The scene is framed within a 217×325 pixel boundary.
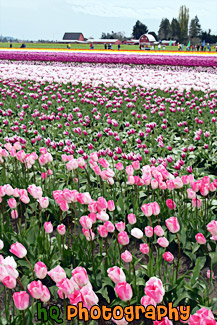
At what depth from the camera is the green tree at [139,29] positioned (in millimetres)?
118562

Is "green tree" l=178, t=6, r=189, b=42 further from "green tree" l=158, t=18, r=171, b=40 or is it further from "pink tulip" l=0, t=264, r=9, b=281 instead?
"pink tulip" l=0, t=264, r=9, b=281

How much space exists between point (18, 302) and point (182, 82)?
439 inches

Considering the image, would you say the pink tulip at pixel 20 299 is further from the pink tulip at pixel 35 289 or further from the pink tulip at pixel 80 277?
the pink tulip at pixel 80 277

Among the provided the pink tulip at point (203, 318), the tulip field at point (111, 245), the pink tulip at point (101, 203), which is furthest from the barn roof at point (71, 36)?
the pink tulip at point (203, 318)

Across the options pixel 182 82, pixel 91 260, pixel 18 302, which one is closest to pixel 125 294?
pixel 18 302

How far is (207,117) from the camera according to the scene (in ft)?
27.5

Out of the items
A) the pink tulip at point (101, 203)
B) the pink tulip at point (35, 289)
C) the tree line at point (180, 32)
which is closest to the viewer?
the pink tulip at point (35, 289)

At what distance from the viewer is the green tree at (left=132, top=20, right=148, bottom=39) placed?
4668 inches

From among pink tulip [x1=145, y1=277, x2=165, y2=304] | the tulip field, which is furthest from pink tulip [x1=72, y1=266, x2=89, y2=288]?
pink tulip [x1=145, y1=277, x2=165, y2=304]

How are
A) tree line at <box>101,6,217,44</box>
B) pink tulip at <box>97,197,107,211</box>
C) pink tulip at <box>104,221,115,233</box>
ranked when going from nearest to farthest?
pink tulip at <box>104,221,115,233</box> → pink tulip at <box>97,197,107,211</box> → tree line at <box>101,6,217,44</box>

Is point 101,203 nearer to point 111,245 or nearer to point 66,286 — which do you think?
point 111,245

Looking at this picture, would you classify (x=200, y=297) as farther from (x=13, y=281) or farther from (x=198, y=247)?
(x=13, y=281)

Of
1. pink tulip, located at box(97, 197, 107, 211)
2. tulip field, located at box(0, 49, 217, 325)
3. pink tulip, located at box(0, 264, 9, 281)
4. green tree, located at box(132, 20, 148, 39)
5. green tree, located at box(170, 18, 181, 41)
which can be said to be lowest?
tulip field, located at box(0, 49, 217, 325)

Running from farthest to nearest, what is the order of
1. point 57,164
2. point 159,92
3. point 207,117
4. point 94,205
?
point 159,92 < point 207,117 < point 57,164 < point 94,205
